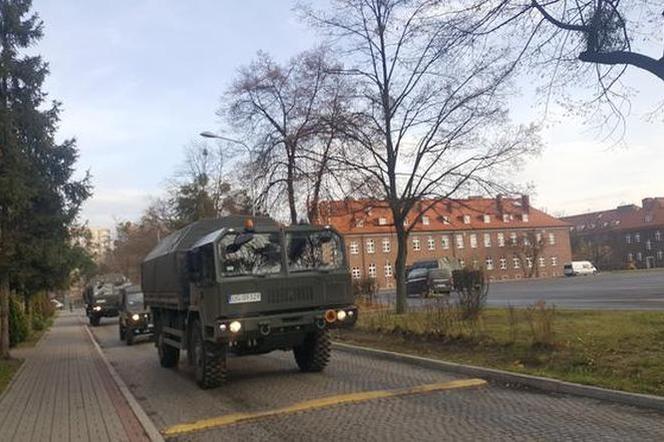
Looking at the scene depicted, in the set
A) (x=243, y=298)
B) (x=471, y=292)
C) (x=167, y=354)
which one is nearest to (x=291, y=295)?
(x=243, y=298)

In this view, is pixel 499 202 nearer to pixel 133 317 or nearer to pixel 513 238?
pixel 133 317

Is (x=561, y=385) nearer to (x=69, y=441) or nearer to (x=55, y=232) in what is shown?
(x=69, y=441)

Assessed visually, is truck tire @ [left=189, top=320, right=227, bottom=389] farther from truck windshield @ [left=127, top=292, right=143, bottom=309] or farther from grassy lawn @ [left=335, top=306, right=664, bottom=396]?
truck windshield @ [left=127, top=292, right=143, bottom=309]

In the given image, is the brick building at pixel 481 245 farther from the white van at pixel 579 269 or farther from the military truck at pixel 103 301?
the military truck at pixel 103 301

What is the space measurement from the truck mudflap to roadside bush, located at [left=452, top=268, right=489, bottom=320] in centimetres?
515

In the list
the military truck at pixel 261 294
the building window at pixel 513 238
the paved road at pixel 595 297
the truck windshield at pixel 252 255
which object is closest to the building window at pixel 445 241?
the building window at pixel 513 238

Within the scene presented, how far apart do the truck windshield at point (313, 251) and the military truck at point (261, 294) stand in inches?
0.7

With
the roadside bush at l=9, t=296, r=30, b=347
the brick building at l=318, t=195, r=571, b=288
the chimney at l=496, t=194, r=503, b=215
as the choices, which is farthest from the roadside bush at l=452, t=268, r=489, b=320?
the brick building at l=318, t=195, r=571, b=288

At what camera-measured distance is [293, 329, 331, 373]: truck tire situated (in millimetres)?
12523

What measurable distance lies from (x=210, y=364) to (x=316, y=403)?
2.69 m

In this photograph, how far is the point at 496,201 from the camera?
2216 cm

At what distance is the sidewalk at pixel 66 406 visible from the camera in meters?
8.66

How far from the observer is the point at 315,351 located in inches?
496

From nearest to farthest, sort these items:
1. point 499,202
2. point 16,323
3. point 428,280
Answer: point 499,202, point 16,323, point 428,280
